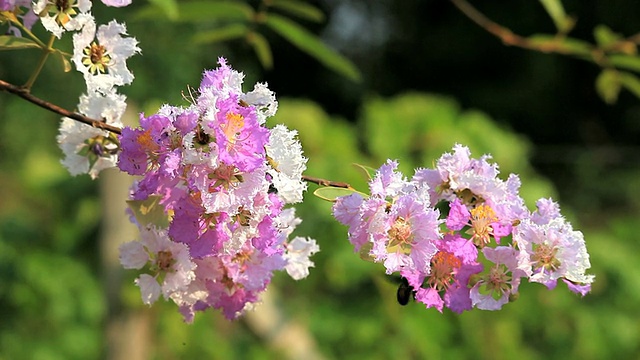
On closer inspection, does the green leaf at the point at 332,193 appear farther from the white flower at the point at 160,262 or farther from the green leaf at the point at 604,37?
the green leaf at the point at 604,37

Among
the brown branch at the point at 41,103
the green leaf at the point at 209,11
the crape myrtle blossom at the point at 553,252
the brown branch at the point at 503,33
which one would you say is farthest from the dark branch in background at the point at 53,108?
the brown branch at the point at 503,33

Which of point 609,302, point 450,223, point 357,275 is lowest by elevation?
point 357,275

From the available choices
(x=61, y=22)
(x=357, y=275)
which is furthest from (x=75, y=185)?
(x=61, y=22)

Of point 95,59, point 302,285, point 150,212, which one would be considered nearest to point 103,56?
point 95,59

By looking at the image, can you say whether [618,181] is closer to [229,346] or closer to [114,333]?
[229,346]

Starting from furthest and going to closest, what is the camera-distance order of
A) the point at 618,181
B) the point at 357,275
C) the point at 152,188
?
the point at 618,181 < the point at 357,275 < the point at 152,188

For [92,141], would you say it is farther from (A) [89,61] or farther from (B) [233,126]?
(B) [233,126]

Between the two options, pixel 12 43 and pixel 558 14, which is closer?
pixel 12 43
